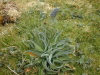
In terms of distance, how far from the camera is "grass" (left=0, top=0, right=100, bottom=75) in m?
4.72

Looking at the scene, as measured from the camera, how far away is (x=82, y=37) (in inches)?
215

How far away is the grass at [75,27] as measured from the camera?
4719 millimetres

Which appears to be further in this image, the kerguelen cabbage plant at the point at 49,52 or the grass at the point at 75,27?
the grass at the point at 75,27

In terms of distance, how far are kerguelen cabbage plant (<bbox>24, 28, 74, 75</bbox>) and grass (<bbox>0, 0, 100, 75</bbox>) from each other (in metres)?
0.27

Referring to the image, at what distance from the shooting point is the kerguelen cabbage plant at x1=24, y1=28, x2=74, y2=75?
4.29 meters

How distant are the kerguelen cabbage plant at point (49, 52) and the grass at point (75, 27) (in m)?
0.27

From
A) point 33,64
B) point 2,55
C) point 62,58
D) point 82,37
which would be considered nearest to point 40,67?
point 33,64

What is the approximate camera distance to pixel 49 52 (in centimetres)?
448

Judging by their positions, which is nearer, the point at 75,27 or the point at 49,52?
the point at 49,52

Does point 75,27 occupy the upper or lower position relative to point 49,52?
upper

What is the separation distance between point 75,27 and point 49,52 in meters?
1.71

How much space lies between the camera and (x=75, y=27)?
229 inches

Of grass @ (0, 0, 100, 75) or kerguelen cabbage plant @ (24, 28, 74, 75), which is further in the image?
grass @ (0, 0, 100, 75)

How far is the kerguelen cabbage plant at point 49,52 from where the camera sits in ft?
14.1
